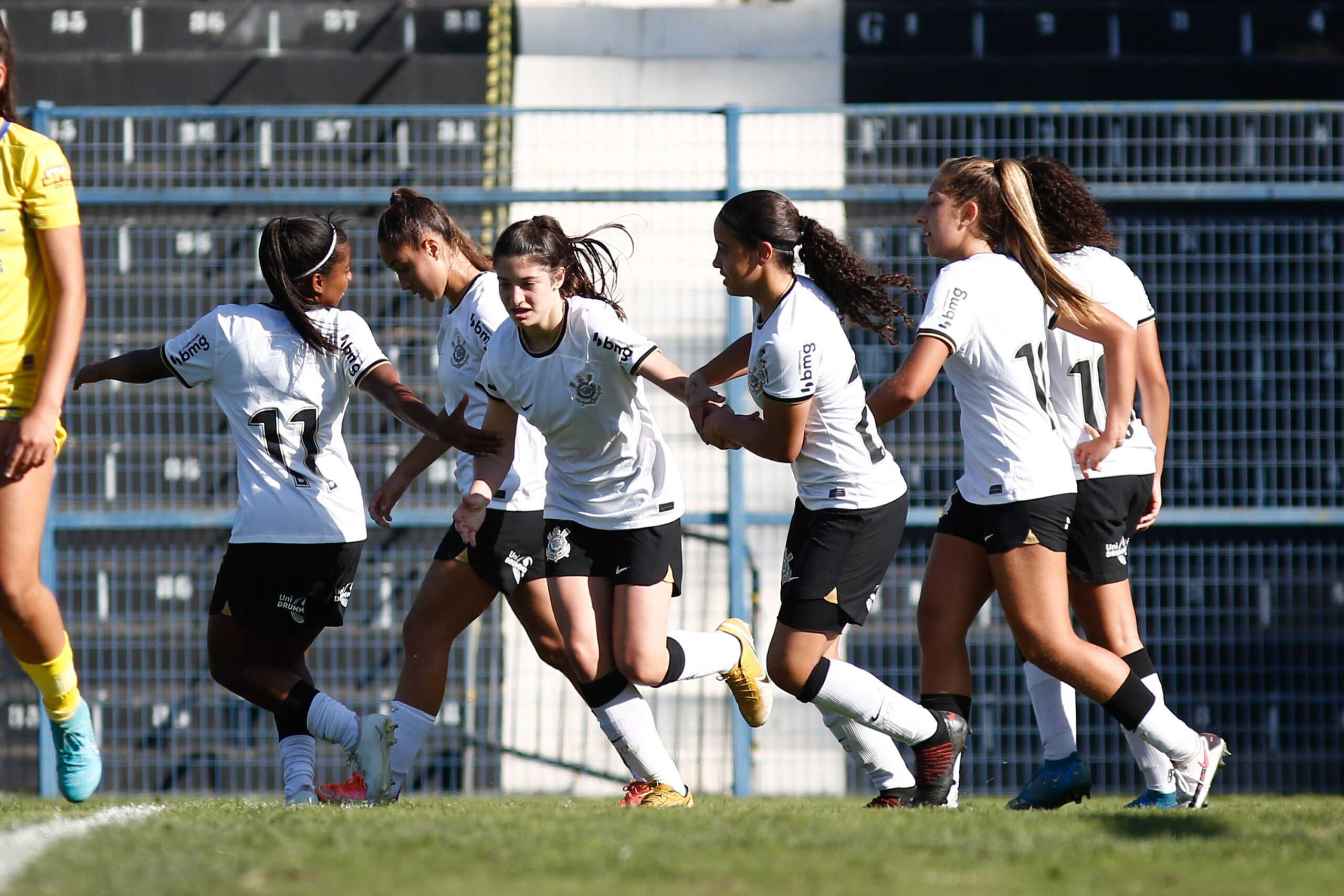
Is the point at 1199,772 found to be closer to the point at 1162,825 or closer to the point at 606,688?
the point at 1162,825

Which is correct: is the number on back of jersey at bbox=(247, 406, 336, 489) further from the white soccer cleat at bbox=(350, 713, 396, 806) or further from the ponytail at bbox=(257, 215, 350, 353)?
the white soccer cleat at bbox=(350, 713, 396, 806)

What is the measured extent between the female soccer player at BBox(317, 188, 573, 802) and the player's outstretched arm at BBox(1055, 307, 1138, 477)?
5.59 feet

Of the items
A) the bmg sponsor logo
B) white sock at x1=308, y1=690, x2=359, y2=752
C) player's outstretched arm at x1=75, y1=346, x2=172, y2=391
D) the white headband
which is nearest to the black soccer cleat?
white sock at x1=308, y1=690, x2=359, y2=752

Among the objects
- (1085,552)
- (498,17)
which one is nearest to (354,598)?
(498,17)

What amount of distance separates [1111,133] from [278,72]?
457 cm

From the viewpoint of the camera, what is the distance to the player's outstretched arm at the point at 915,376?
146 inches

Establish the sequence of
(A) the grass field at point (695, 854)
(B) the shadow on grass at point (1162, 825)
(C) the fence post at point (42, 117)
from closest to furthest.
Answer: (A) the grass field at point (695, 854) → (B) the shadow on grass at point (1162, 825) → (C) the fence post at point (42, 117)

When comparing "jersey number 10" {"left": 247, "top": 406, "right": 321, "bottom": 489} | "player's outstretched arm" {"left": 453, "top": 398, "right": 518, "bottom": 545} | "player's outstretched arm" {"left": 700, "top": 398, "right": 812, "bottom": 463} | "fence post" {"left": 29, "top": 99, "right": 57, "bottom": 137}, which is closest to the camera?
"player's outstretched arm" {"left": 700, "top": 398, "right": 812, "bottom": 463}

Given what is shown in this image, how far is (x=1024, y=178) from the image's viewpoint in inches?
160

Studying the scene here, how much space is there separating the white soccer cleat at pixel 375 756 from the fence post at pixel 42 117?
145 inches

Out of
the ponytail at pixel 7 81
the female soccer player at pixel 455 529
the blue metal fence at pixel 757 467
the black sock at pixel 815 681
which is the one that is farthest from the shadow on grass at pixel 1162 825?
the ponytail at pixel 7 81

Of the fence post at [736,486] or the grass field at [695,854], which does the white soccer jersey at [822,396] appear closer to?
the grass field at [695,854]

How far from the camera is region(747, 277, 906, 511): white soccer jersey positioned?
363 centimetres

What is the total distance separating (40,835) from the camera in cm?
304
